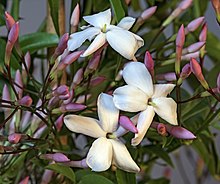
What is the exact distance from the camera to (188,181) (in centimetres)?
140

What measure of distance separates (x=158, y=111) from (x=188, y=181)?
98 centimetres

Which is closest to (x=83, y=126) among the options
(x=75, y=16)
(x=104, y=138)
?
(x=104, y=138)

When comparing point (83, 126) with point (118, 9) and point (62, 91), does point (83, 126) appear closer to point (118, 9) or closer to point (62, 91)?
point (62, 91)

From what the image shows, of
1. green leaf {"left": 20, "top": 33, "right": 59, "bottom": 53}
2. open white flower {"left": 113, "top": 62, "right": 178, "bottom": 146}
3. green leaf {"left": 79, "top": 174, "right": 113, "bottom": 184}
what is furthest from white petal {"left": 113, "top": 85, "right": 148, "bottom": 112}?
green leaf {"left": 20, "top": 33, "right": 59, "bottom": 53}

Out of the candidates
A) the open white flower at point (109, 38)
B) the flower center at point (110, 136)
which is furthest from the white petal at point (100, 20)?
the flower center at point (110, 136)

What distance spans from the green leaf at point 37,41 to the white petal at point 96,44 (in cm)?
16

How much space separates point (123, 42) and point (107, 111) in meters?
0.06

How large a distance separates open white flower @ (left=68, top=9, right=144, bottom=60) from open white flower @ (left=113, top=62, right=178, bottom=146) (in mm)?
20

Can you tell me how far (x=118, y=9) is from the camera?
0.56 metres

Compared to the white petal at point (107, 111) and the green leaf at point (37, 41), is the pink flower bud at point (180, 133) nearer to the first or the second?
the white petal at point (107, 111)

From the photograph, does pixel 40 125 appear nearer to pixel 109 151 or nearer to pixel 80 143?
pixel 109 151

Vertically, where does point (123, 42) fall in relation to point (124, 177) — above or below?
above

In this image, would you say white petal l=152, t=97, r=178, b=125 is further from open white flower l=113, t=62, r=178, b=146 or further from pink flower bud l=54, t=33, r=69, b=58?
pink flower bud l=54, t=33, r=69, b=58

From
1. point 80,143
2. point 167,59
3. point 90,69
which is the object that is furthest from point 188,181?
point 90,69
